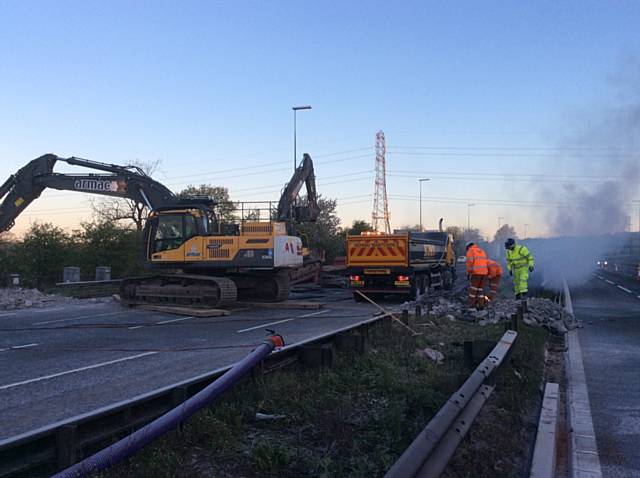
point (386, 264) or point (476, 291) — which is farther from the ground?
point (386, 264)

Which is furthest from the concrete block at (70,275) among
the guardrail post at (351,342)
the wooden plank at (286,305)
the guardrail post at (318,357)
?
the guardrail post at (318,357)

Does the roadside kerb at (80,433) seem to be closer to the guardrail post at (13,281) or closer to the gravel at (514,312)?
the gravel at (514,312)

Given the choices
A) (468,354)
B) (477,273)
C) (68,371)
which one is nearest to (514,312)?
(477,273)

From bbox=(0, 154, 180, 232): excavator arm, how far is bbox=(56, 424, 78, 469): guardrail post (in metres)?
15.0

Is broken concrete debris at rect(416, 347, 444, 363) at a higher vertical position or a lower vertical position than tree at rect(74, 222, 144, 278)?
lower

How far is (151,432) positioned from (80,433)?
0.51 meters

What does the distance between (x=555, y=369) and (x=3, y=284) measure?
2286 cm

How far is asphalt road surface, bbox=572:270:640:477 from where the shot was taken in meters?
5.06

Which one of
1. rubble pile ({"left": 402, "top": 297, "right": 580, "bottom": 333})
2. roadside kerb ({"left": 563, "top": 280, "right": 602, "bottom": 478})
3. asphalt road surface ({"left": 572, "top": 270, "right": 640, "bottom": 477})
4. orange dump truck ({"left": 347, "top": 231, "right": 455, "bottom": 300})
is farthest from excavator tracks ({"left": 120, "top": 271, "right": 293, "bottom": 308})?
roadside kerb ({"left": 563, "top": 280, "right": 602, "bottom": 478})

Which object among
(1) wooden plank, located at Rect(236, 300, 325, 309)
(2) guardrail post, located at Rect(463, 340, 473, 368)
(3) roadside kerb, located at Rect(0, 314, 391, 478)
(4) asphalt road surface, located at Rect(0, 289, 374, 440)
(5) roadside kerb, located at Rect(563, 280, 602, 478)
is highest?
(3) roadside kerb, located at Rect(0, 314, 391, 478)

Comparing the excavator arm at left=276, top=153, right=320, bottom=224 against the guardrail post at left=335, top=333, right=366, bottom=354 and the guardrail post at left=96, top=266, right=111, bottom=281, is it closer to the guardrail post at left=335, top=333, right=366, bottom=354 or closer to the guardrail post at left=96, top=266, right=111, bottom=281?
the guardrail post at left=96, top=266, right=111, bottom=281

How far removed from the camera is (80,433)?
4059 millimetres

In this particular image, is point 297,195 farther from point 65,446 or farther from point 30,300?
point 65,446

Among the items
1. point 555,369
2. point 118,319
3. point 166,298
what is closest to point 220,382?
point 555,369
